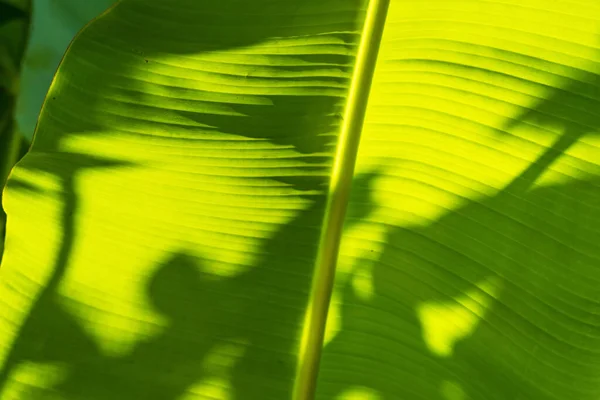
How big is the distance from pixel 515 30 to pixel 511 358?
25 cm

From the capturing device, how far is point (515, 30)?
0.42 m

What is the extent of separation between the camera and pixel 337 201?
46cm

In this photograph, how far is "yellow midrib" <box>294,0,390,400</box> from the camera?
1.45 feet

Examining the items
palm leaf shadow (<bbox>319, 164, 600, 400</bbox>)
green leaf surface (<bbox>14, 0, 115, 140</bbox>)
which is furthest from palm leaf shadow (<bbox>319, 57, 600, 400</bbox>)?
green leaf surface (<bbox>14, 0, 115, 140</bbox>)

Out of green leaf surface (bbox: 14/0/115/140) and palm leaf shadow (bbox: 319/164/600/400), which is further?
green leaf surface (bbox: 14/0/115/140)

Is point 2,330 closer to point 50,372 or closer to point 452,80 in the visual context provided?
point 50,372

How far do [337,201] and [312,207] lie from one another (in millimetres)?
21

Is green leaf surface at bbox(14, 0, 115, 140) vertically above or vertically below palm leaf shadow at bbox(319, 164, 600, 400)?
above

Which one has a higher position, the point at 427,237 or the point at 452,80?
the point at 452,80

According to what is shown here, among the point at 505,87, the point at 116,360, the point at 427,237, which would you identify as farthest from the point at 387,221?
the point at 116,360

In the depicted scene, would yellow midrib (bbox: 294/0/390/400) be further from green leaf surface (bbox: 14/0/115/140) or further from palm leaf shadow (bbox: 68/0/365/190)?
green leaf surface (bbox: 14/0/115/140)

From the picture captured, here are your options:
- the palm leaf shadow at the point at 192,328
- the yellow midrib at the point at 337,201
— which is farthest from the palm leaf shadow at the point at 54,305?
the yellow midrib at the point at 337,201

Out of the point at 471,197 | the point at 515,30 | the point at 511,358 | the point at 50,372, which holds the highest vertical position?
the point at 515,30

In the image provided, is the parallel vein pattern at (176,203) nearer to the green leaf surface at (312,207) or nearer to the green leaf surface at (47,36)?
the green leaf surface at (312,207)
